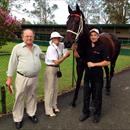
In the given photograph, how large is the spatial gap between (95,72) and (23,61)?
5.24 ft

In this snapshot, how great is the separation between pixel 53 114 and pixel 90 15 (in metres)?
52.0

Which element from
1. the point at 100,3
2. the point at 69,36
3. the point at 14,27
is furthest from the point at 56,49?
the point at 100,3

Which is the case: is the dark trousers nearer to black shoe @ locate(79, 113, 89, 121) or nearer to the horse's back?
black shoe @ locate(79, 113, 89, 121)

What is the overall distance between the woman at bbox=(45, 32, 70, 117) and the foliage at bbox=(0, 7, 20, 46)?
1711cm

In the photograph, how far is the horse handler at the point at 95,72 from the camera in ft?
23.1

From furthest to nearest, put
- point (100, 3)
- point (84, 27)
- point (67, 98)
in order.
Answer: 1. point (100, 3)
2. point (67, 98)
3. point (84, 27)

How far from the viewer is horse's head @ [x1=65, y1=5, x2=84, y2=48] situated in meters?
7.43

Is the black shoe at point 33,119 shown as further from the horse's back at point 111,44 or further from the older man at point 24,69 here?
the horse's back at point 111,44

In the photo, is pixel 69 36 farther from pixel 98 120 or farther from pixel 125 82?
pixel 125 82

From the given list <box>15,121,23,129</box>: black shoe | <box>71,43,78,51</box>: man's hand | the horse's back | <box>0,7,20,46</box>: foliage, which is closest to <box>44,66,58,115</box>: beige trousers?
<box>71,43,78,51</box>: man's hand

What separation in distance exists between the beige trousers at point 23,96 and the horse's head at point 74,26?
4.15 ft

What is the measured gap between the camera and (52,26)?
4294 centimetres

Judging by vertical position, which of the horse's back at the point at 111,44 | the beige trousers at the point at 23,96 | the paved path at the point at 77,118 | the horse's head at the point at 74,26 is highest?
the horse's head at the point at 74,26

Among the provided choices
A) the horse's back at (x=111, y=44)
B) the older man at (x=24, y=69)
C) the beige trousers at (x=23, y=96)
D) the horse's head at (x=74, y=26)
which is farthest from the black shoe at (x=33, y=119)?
the horse's back at (x=111, y=44)
